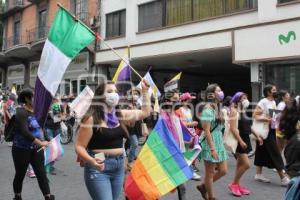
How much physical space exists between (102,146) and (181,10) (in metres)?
17.2

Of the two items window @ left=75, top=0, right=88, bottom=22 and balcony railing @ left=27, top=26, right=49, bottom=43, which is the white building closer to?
window @ left=75, top=0, right=88, bottom=22

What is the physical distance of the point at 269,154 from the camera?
8.09 meters

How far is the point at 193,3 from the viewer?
20.0 metres

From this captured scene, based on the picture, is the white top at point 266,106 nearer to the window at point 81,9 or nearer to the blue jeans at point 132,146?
the blue jeans at point 132,146

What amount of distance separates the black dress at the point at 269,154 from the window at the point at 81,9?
1967cm

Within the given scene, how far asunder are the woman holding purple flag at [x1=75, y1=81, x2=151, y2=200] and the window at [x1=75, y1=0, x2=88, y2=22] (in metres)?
22.6

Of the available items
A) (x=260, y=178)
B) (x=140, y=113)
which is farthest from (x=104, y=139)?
(x=260, y=178)

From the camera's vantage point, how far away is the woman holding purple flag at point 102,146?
4.13 metres

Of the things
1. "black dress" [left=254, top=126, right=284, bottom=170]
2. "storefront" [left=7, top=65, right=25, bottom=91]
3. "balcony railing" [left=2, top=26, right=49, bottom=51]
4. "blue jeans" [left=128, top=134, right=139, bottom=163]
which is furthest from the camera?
"storefront" [left=7, top=65, right=25, bottom=91]

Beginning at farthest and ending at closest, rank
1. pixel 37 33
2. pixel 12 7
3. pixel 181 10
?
pixel 12 7 → pixel 37 33 → pixel 181 10

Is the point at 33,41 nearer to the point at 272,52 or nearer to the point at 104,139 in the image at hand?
the point at 272,52

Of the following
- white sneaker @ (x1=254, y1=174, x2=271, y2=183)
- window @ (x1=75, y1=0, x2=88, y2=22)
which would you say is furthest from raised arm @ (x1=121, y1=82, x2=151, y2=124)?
window @ (x1=75, y1=0, x2=88, y2=22)

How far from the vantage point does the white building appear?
53.4ft

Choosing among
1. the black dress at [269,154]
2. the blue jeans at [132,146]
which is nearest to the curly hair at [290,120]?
the black dress at [269,154]
